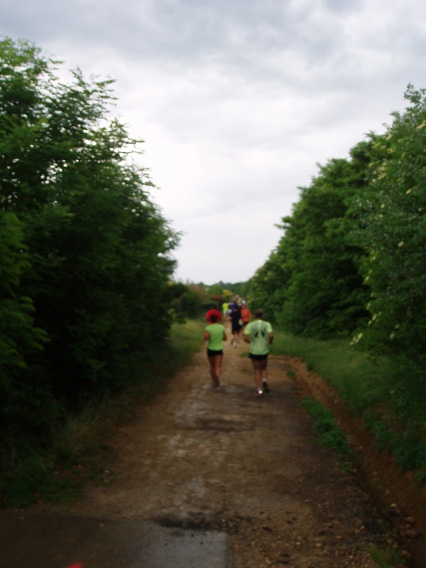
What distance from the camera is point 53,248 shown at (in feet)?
31.9

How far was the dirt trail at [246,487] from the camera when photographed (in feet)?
18.9

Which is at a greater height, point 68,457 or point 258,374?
point 258,374

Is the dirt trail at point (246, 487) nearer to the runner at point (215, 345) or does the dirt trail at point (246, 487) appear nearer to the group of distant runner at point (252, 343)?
the group of distant runner at point (252, 343)

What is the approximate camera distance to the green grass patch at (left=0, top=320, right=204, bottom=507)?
6965 millimetres

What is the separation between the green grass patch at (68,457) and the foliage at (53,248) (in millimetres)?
235

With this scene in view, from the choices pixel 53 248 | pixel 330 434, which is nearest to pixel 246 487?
pixel 330 434

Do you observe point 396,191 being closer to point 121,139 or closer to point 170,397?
point 121,139

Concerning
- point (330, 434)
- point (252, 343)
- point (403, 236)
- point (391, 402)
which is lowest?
point (330, 434)

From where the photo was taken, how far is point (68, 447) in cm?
855

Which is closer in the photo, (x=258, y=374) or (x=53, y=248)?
(x=53, y=248)

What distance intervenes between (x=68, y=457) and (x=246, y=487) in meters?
2.55

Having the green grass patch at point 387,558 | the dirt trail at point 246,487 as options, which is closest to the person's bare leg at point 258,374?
the dirt trail at point 246,487

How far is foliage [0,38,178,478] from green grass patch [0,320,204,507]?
9.2 inches

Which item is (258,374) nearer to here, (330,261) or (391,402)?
(391,402)
